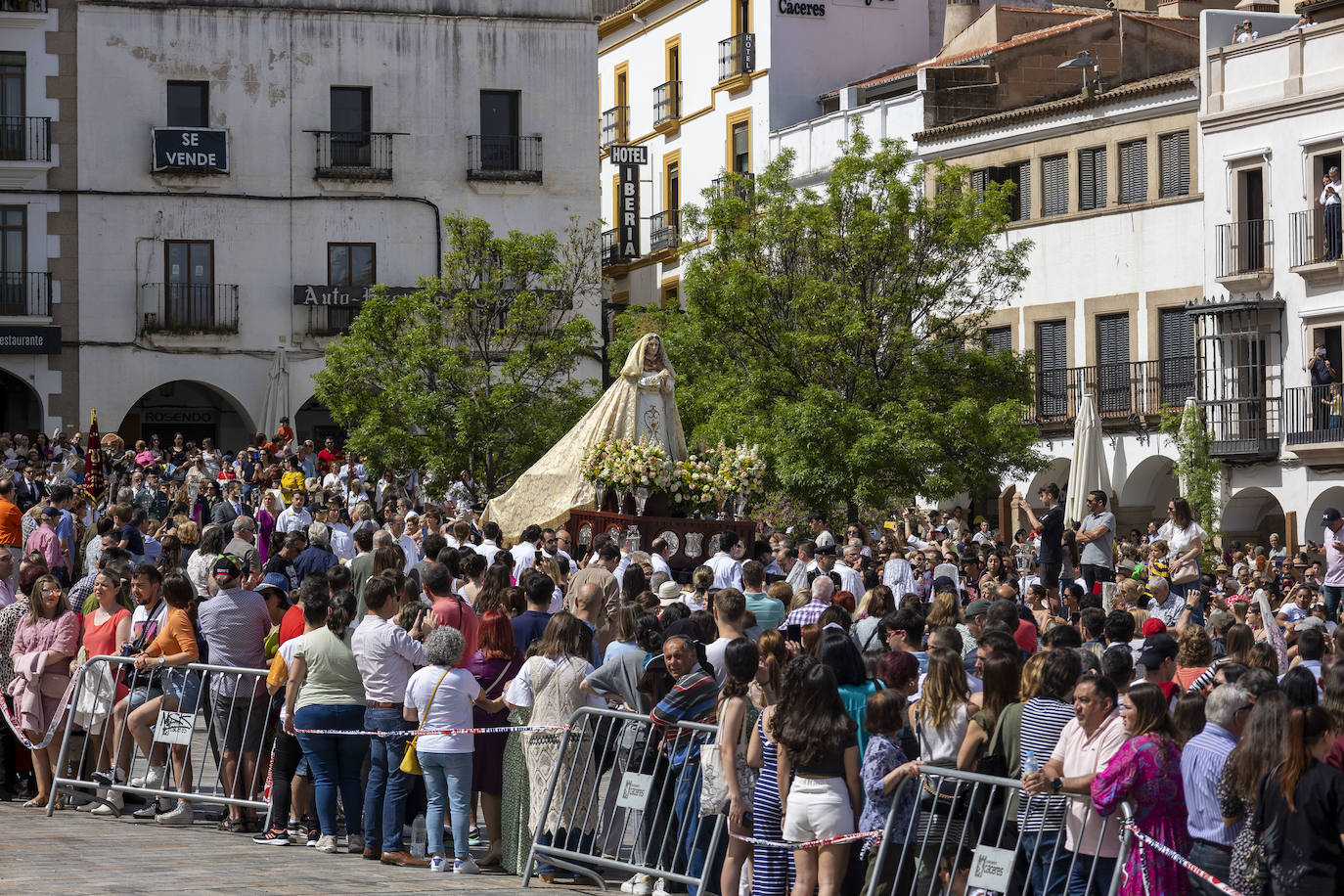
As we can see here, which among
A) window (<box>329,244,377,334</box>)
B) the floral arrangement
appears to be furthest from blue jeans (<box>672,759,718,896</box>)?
window (<box>329,244,377,334</box>)

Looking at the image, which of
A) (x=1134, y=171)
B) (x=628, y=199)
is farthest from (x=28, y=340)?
(x=1134, y=171)

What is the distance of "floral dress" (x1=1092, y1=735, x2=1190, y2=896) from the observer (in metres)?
9.55

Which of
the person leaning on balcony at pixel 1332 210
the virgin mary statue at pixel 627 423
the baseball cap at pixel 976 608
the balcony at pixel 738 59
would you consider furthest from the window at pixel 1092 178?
the baseball cap at pixel 976 608

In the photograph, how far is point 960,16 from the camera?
174ft

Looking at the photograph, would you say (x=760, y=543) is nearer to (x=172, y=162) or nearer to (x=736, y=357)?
(x=736, y=357)

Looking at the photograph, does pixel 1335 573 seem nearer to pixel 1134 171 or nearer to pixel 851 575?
pixel 851 575

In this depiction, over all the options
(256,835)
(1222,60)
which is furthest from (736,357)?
(256,835)

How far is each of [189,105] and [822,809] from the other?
3626 cm

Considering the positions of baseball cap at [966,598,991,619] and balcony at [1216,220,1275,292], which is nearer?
baseball cap at [966,598,991,619]

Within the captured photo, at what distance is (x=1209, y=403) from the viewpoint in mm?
Answer: 40531

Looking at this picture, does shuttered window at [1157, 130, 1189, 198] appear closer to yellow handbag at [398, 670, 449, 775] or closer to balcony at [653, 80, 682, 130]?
balcony at [653, 80, 682, 130]

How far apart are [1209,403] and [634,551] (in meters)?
22.6

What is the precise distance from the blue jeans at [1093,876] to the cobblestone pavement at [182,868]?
11.2 ft

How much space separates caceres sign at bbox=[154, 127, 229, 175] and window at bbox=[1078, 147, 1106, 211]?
17493 mm
